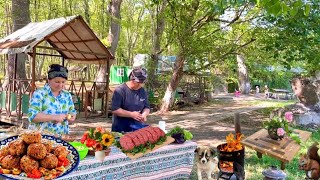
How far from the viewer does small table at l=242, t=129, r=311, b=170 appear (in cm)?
501

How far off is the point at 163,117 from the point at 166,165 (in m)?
9.86

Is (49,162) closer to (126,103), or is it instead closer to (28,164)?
(28,164)

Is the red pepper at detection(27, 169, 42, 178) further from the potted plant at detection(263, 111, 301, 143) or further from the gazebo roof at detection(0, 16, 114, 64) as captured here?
the gazebo roof at detection(0, 16, 114, 64)

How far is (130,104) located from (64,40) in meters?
8.51

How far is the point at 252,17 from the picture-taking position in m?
12.5

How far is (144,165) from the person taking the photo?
367cm

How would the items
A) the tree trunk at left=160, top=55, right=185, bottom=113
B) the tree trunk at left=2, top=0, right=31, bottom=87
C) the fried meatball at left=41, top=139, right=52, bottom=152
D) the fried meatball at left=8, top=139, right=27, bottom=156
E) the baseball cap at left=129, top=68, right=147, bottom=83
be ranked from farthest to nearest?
the tree trunk at left=160, top=55, right=185, bottom=113 → the tree trunk at left=2, top=0, right=31, bottom=87 → the baseball cap at left=129, top=68, right=147, bottom=83 → the fried meatball at left=41, top=139, right=52, bottom=152 → the fried meatball at left=8, top=139, right=27, bottom=156

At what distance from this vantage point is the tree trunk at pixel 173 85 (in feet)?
47.1

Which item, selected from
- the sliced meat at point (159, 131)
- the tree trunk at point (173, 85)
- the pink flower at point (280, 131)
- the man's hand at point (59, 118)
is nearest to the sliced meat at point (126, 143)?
the sliced meat at point (159, 131)

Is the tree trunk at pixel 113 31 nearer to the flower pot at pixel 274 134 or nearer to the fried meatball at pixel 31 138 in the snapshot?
the flower pot at pixel 274 134

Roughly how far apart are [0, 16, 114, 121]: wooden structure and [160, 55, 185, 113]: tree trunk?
3.21 meters

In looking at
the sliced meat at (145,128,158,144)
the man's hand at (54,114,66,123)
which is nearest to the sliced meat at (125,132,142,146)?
the sliced meat at (145,128,158,144)

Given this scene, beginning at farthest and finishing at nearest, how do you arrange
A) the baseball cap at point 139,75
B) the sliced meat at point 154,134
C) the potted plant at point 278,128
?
the potted plant at point 278,128 < the baseball cap at point 139,75 < the sliced meat at point 154,134

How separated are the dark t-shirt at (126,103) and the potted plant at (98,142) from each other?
3.52 ft
